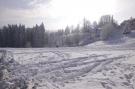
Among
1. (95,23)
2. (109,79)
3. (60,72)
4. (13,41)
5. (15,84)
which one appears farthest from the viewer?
(95,23)

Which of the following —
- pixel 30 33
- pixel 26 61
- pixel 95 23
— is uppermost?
pixel 95 23

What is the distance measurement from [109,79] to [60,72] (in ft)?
9.59

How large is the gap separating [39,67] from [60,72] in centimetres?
162

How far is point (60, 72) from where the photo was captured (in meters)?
9.75

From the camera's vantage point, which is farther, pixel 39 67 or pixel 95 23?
pixel 95 23

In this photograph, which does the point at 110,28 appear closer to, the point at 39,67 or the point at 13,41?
the point at 13,41

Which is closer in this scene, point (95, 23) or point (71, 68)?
point (71, 68)

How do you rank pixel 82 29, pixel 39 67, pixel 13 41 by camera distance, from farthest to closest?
1. pixel 82 29
2. pixel 13 41
3. pixel 39 67

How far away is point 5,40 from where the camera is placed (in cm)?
5094

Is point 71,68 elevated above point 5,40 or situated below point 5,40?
below

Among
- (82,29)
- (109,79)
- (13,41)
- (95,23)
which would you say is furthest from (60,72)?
(95,23)

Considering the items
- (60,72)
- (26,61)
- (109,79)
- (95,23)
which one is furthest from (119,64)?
(95,23)

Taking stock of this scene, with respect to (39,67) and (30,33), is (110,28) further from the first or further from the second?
(39,67)

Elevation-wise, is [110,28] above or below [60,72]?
above
